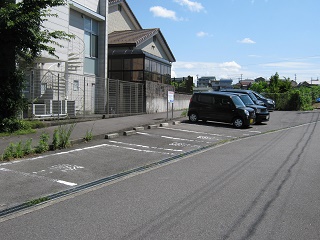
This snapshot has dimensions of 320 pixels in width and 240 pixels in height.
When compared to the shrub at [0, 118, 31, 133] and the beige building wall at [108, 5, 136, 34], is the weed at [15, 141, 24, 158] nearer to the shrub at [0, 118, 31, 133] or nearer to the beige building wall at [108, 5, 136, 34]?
the shrub at [0, 118, 31, 133]

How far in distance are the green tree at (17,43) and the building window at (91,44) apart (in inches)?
350

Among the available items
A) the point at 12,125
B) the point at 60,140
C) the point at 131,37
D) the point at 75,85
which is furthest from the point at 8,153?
the point at 131,37

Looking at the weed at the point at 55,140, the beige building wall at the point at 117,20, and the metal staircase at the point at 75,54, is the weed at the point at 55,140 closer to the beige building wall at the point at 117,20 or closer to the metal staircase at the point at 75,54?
the metal staircase at the point at 75,54

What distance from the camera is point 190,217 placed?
4883mm

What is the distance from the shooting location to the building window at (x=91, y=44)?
21.2 m

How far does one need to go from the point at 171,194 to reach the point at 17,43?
845cm

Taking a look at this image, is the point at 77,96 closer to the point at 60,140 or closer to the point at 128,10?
the point at 60,140

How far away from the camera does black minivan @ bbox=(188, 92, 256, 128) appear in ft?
60.1

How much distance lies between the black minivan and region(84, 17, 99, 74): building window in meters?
6.83

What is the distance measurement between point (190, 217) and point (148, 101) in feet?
58.3

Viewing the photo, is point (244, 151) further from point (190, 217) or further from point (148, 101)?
point (148, 101)

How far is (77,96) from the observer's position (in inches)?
686

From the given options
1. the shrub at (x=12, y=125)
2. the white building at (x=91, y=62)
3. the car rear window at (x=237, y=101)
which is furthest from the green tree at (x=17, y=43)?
the car rear window at (x=237, y=101)

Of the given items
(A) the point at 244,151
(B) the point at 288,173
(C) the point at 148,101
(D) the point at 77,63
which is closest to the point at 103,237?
(B) the point at 288,173
